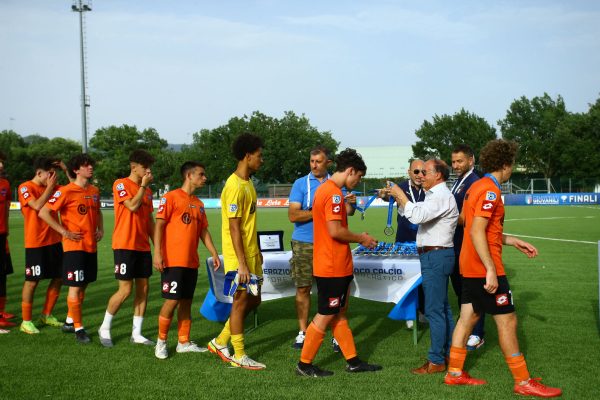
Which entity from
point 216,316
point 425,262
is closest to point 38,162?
point 216,316

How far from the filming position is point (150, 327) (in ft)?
25.3

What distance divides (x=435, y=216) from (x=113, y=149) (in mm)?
79894

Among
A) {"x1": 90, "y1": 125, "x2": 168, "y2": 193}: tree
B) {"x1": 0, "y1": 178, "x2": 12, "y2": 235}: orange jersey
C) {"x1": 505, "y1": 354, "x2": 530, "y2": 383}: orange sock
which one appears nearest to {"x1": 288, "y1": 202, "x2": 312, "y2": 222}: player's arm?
{"x1": 505, "y1": 354, "x2": 530, "y2": 383}: orange sock

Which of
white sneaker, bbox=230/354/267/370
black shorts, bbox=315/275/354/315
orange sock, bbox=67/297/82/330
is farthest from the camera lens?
orange sock, bbox=67/297/82/330

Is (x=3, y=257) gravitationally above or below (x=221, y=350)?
above

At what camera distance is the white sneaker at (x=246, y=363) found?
226 inches

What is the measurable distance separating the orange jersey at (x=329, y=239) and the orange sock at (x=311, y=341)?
490 mm

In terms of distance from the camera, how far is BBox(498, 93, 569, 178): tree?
247 feet

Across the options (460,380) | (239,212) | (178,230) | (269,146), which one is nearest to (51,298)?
(178,230)

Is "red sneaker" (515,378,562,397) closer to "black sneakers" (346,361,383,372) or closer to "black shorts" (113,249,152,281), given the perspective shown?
"black sneakers" (346,361,383,372)

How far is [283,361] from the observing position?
606cm

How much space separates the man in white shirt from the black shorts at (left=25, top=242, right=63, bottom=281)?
478 centimetres

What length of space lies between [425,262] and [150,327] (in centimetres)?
389

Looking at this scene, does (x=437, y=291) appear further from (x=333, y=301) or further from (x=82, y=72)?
(x=82, y=72)
